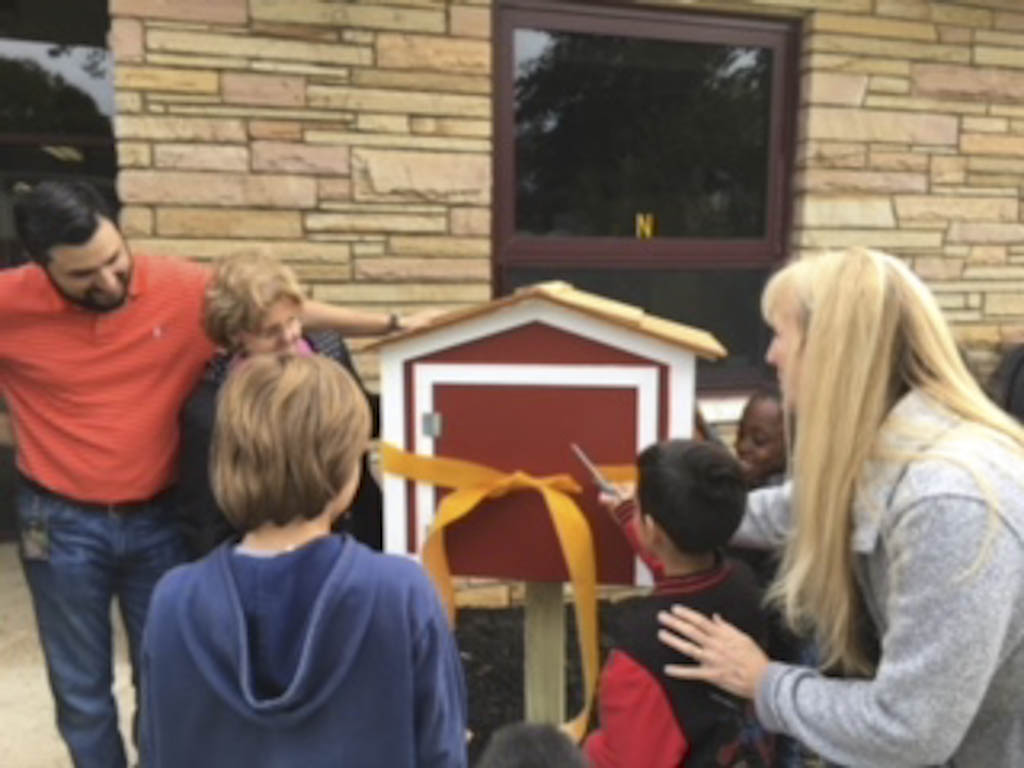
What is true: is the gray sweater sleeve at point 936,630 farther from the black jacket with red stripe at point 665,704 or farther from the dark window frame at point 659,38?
the dark window frame at point 659,38

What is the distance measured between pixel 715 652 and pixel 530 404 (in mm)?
635

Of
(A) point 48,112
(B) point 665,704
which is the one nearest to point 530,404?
(B) point 665,704

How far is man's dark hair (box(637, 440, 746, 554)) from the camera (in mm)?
1705

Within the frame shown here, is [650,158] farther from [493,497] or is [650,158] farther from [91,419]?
[91,419]

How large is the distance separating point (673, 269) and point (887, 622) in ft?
9.40

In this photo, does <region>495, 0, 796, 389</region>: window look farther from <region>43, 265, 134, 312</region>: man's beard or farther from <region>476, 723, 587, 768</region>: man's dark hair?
<region>476, 723, 587, 768</region>: man's dark hair

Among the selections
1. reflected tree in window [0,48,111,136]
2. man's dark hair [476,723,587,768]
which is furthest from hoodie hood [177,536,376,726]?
reflected tree in window [0,48,111,136]

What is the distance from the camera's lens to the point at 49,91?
456cm

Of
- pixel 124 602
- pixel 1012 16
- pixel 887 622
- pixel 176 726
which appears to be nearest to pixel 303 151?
pixel 124 602

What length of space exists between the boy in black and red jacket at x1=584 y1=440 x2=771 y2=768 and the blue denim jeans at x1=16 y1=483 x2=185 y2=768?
3.64 ft

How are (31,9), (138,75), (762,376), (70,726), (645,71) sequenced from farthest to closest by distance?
(31,9)
(762,376)
(645,71)
(138,75)
(70,726)

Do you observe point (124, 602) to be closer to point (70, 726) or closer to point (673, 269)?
point (70, 726)

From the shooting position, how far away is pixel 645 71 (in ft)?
12.6

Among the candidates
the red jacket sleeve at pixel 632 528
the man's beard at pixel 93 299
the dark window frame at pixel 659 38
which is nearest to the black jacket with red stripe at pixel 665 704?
the red jacket sleeve at pixel 632 528
